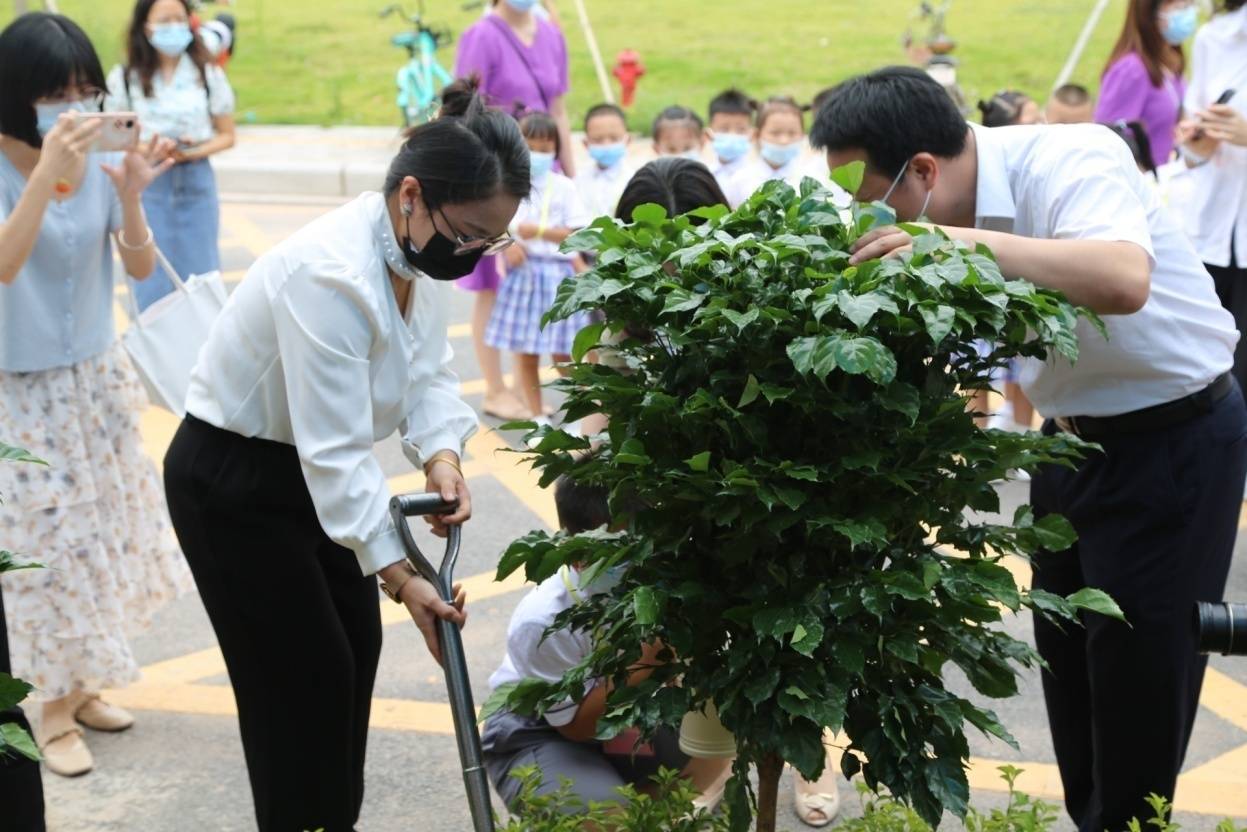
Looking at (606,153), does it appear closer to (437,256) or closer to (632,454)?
(437,256)

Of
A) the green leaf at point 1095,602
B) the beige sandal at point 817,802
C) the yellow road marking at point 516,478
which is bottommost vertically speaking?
the yellow road marking at point 516,478

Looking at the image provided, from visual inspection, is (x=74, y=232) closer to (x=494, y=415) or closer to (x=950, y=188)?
(x=950, y=188)

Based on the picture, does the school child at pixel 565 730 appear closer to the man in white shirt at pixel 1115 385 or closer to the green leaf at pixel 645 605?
the man in white shirt at pixel 1115 385

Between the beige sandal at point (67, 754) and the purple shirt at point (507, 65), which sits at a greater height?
the purple shirt at point (507, 65)

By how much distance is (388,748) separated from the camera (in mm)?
3971

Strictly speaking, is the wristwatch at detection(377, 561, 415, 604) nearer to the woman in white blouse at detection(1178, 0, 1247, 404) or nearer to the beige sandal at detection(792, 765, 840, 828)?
the beige sandal at detection(792, 765, 840, 828)

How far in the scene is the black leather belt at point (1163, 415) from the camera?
2.72 metres

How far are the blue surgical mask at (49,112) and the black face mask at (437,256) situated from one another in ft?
4.14

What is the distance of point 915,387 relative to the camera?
2.03 meters

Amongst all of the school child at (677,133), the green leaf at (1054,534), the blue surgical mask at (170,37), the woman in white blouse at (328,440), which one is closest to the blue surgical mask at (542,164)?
the school child at (677,133)

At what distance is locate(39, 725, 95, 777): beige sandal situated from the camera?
379 centimetres

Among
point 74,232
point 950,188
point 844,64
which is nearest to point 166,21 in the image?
point 74,232

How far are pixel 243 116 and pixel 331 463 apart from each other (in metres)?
12.9

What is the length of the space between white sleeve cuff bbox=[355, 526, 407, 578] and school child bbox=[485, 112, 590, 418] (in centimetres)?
362
